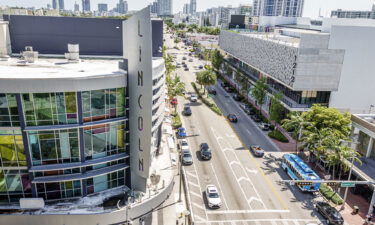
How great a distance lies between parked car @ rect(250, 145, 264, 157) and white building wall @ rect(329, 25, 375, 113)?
839 inches

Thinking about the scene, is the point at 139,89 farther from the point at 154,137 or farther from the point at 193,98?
the point at 193,98

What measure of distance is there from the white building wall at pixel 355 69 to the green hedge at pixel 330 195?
26.0 m

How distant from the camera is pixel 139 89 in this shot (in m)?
32.3

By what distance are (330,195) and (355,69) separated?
31.3 metres

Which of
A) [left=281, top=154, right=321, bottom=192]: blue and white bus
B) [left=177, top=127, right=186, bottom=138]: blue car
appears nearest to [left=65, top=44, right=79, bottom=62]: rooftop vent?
[left=177, top=127, right=186, bottom=138]: blue car

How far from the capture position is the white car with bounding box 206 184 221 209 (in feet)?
133

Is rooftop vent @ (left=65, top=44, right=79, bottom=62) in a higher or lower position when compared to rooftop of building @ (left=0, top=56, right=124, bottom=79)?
higher

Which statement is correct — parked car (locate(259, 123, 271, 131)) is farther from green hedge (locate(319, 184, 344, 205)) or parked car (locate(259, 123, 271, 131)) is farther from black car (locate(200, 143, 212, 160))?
green hedge (locate(319, 184, 344, 205))

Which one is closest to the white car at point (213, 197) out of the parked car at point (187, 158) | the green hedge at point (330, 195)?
the parked car at point (187, 158)

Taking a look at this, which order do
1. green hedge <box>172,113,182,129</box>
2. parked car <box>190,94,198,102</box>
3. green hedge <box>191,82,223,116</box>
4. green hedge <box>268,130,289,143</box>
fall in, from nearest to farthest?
green hedge <box>268,130,289,143</box>, green hedge <box>172,113,182,129</box>, green hedge <box>191,82,223,116</box>, parked car <box>190,94,198,102</box>

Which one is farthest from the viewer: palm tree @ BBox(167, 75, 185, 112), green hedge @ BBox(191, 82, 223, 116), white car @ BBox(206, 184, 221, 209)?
green hedge @ BBox(191, 82, 223, 116)

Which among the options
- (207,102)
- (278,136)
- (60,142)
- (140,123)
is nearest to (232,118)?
(278,136)

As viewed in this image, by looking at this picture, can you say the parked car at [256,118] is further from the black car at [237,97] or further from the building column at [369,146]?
the building column at [369,146]

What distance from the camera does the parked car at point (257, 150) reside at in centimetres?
5503
